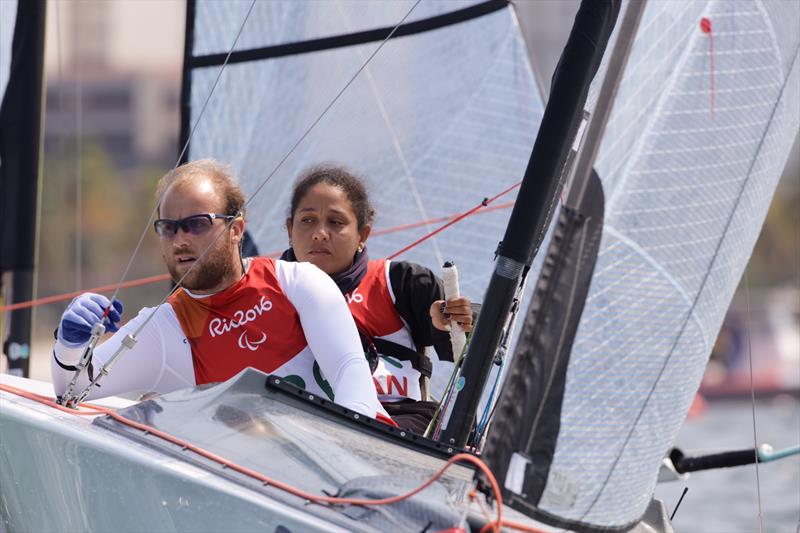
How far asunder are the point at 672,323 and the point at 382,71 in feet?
7.09

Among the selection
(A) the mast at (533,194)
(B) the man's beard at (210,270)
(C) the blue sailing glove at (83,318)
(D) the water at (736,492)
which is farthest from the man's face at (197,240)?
(D) the water at (736,492)

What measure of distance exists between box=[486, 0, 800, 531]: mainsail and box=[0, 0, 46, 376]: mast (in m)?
2.41

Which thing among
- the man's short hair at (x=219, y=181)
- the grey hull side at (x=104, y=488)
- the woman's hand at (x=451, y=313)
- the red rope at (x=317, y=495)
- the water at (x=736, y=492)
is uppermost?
the man's short hair at (x=219, y=181)

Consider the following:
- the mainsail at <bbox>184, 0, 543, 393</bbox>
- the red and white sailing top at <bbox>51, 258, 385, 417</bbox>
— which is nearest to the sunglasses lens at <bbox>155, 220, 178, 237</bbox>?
the red and white sailing top at <bbox>51, 258, 385, 417</bbox>

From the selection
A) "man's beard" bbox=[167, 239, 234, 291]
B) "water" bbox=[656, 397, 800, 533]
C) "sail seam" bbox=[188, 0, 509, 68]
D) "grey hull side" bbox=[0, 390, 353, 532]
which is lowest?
"water" bbox=[656, 397, 800, 533]

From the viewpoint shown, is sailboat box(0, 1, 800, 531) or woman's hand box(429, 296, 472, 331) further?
woman's hand box(429, 296, 472, 331)

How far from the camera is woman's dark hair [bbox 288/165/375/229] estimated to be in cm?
260

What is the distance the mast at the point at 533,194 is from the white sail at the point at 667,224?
9cm

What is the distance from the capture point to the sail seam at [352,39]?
3.85 m

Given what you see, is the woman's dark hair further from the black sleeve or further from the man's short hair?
the man's short hair

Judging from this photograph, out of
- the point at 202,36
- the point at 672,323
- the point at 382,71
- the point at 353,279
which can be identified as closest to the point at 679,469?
the point at 353,279

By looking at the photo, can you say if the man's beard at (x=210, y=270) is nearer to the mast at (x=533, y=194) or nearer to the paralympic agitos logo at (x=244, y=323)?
the paralympic agitos logo at (x=244, y=323)

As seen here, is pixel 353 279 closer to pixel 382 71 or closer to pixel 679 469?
pixel 679 469

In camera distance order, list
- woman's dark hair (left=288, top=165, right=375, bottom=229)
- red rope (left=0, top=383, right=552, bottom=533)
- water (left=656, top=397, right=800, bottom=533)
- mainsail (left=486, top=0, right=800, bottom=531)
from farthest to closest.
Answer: water (left=656, top=397, right=800, bottom=533)
woman's dark hair (left=288, top=165, right=375, bottom=229)
mainsail (left=486, top=0, right=800, bottom=531)
red rope (left=0, top=383, right=552, bottom=533)
